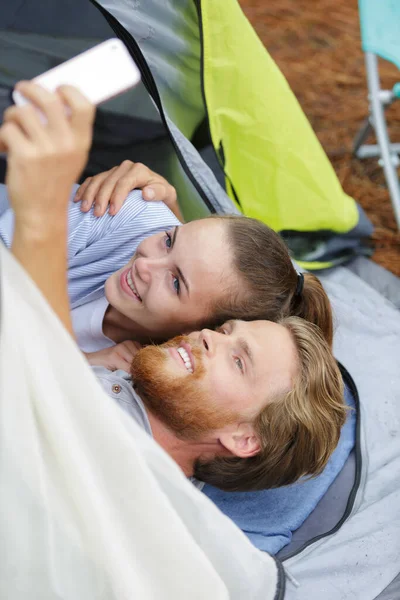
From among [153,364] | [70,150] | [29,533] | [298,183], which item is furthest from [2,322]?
[298,183]

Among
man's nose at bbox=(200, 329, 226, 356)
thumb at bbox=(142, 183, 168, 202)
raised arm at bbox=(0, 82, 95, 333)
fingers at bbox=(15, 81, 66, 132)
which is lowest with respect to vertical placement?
man's nose at bbox=(200, 329, 226, 356)

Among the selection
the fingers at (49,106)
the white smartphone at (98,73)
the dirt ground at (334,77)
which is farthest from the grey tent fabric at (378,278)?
the fingers at (49,106)

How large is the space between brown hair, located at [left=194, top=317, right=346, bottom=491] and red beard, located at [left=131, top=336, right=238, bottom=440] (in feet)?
0.30

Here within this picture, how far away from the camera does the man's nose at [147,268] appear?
142cm

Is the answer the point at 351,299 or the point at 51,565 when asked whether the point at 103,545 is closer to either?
the point at 51,565

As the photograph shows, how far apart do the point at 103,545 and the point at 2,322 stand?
0.31 metres

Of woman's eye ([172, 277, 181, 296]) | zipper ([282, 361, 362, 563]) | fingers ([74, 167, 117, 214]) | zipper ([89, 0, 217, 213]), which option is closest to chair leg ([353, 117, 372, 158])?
zipper ([89, 0, 217, 213])

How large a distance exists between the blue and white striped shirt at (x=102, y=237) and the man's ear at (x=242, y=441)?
0.49m

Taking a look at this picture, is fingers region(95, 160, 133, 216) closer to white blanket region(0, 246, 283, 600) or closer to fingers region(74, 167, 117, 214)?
fingers region(74, 167, 117, 214)

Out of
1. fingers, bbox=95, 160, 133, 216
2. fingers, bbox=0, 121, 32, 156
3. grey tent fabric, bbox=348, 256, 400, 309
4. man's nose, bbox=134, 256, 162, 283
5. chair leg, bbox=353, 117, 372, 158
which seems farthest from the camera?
chair leg, bbox=353, 117, 372, 158

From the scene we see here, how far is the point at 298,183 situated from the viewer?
1.92 m

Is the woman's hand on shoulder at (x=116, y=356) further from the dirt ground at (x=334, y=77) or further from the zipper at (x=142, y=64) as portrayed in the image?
the dirt ground at (x=334, y=77)

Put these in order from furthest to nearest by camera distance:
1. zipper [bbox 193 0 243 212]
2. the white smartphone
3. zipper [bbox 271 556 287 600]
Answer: zipper [bbox 193 0 243 212]
zipper [bbox 271 556 287 600]
the white smartphone

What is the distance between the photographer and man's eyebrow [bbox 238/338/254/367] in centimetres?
129
